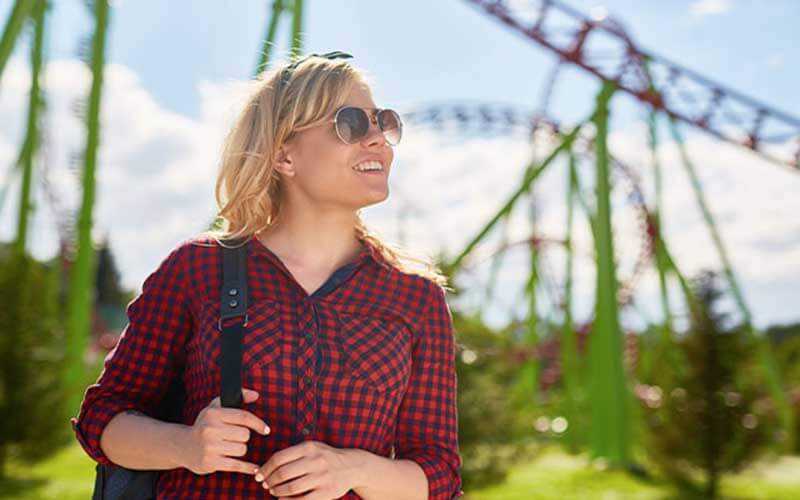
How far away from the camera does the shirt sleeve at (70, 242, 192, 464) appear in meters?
1.53

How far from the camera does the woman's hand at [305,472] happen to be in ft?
4.35

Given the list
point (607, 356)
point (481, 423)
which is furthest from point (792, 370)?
point (481, 423)

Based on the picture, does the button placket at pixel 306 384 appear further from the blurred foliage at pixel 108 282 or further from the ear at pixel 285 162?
the blurred foliage at pixel 108 282

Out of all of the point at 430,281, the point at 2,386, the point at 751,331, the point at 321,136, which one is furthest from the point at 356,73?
the point at 751,331

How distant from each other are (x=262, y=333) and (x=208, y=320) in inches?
3.5

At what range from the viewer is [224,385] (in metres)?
1.38

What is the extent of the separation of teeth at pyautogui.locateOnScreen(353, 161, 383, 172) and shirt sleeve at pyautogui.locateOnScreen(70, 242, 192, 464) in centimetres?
32

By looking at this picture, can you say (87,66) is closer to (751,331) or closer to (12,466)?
(12,466)

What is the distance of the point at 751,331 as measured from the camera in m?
12.7

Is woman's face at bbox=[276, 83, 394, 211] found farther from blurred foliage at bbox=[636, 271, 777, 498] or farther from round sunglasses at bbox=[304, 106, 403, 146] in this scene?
blurred foliage at bbox=[636, 271, 777, 498]

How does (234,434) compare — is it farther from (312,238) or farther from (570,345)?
(570,345)

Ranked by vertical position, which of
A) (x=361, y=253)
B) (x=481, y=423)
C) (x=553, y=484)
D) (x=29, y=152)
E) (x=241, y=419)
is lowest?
(x=553, y=484)

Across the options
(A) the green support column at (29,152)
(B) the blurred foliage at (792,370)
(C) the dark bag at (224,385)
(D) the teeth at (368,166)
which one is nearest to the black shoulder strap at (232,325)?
(C) the dark bag at (224,385)

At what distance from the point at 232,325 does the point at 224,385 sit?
0.10 m
